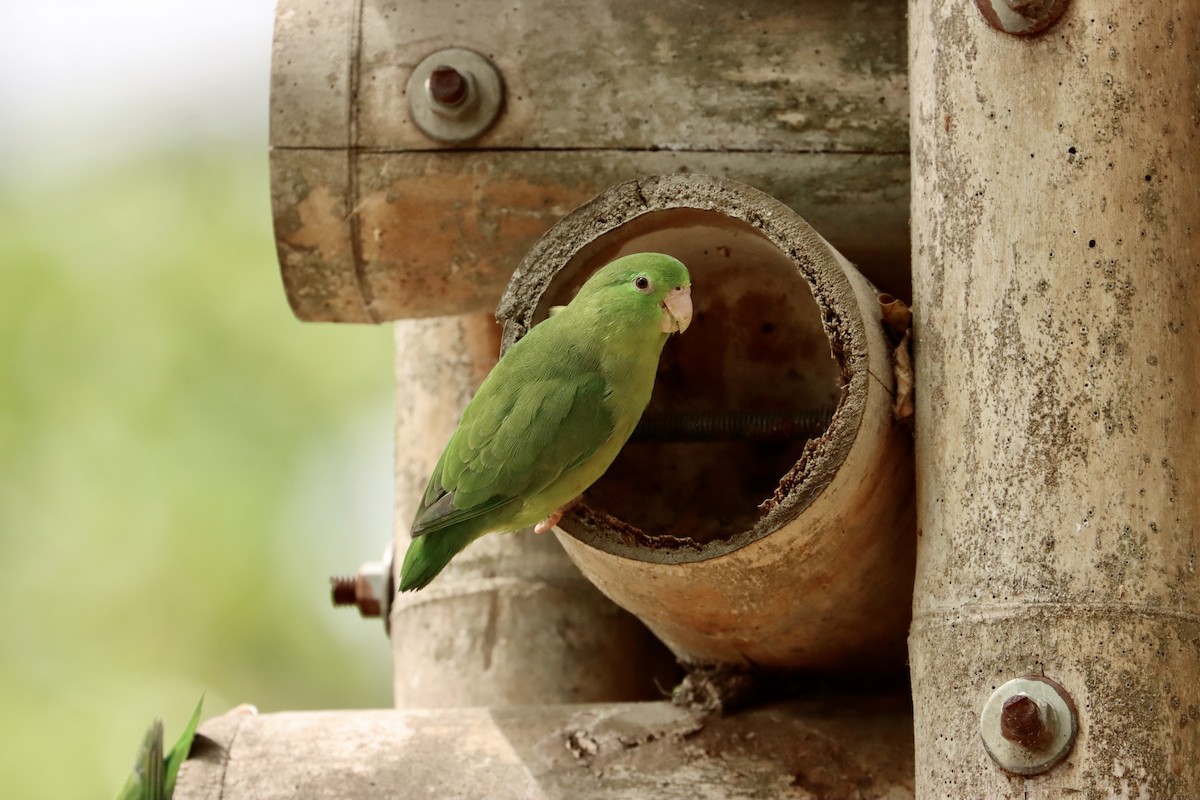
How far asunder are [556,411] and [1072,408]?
3.06 feet

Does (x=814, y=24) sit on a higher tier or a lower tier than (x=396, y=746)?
higher

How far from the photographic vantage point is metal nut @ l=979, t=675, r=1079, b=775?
2381 mm

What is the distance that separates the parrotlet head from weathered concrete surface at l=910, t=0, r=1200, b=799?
51 cm

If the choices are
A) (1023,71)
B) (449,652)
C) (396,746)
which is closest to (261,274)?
(449,652)

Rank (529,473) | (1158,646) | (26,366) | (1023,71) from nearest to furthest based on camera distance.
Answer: (1158,646) < (1023,71) < (529,473) < (26,366)

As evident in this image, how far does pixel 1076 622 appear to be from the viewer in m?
2.42

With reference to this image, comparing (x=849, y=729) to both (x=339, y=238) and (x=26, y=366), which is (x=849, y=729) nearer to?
(x=339, y=238)

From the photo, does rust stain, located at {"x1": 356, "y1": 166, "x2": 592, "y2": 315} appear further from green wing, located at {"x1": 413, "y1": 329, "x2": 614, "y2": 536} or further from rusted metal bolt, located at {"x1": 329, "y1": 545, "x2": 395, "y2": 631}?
rusted metal bolt, located at {"x1": 329, "y1": 545, "x2": 395, "y2": 631}

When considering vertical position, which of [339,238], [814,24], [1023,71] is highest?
[814,24]

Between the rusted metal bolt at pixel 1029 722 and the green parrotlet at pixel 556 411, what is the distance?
2.99 ft

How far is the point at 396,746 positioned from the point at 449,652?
857 millimetres

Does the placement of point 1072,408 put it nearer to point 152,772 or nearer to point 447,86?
point 447,86

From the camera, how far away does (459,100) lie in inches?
129

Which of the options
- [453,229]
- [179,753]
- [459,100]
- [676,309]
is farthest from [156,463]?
[676,309]
